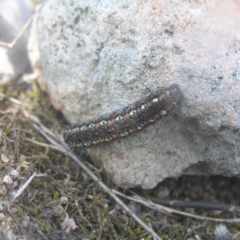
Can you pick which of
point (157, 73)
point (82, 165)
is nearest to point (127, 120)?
point (157, 73)

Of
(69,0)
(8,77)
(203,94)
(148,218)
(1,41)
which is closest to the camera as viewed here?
(203,94)

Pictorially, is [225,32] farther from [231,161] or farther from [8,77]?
[8,77]

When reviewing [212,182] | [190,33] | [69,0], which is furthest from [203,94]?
[69,0]

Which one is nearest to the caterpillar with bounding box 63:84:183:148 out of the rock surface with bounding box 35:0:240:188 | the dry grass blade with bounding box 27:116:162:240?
the rock surface with bounding box 35:0:240:188

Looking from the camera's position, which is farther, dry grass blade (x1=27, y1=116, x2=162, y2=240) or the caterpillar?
dry grass blade (x1=27, y1=116, x2=162, y2=240)

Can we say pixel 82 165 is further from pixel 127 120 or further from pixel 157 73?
pixel 157 73

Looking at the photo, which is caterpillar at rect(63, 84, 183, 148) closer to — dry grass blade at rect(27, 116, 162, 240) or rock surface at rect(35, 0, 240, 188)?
rock surface at rect(35, 0, 240, 188)
